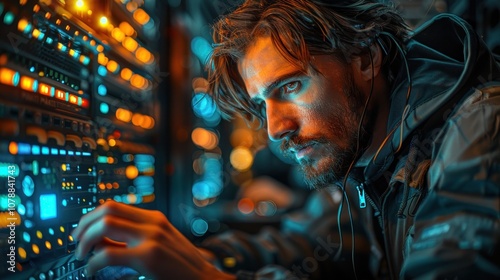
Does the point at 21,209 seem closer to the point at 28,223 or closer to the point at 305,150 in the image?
the point at 28,223

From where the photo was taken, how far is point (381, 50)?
3.14ft

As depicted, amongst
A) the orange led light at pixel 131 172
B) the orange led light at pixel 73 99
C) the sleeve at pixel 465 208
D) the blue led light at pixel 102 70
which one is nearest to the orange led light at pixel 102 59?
the blue led light at pixel 102 70

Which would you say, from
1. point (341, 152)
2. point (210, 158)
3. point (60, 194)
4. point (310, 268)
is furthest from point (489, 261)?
point (210, 158)

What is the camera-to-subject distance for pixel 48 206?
0.66 metres

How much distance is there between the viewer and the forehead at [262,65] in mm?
921

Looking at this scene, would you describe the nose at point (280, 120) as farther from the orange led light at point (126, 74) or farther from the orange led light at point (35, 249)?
the orange led light at point (35, 249)

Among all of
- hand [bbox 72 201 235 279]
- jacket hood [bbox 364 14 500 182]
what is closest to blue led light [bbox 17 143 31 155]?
hand [bbox 72 201 235 279]

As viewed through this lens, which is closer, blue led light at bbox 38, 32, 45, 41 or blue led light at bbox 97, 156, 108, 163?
blue led light at bbox 38, 32, 45, 41

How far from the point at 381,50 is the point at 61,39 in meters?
0.61

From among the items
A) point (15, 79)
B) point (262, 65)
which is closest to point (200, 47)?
point (262, 65)

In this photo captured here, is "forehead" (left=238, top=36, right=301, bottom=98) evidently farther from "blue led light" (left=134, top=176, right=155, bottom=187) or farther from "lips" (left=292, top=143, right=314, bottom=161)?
"blue led light" (left=134, top=176, right=155, bottom=187)

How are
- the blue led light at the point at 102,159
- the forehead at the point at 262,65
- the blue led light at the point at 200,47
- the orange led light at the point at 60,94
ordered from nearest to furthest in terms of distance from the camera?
the orange led light at the point at 60,94, the blue led light at the point at 102,159, the forehead at the point at 262,65, the blue led light at the point at 200,47

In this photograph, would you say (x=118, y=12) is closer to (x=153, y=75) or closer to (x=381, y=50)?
(x=153, y=75)

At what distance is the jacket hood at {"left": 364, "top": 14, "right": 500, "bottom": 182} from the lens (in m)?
0.71
